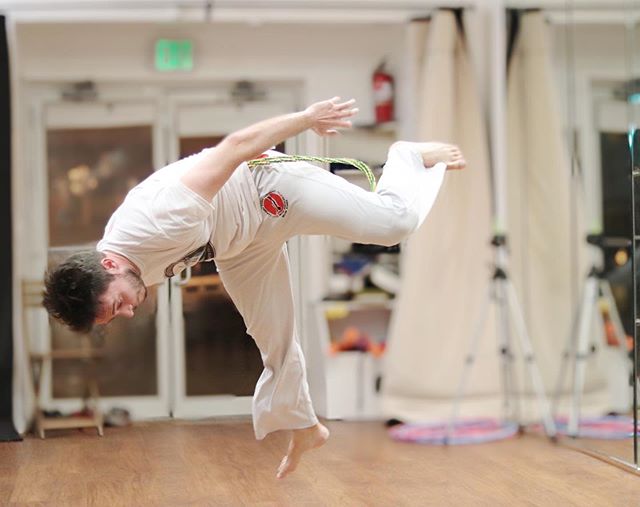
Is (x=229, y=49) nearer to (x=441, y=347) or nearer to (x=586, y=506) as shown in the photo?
(x=441, y=347)

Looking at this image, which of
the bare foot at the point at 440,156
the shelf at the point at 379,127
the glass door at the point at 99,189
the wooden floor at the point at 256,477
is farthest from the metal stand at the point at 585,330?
the glass door at the point at 99,189

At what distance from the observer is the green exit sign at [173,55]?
4.62 m

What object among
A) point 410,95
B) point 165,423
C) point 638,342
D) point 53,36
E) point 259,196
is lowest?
point 165,423

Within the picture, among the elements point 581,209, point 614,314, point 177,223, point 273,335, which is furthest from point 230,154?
point 581,209

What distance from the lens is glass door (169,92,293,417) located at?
304 cm

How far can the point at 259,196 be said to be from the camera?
8.29 ft

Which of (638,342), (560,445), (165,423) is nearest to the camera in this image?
(165,423)

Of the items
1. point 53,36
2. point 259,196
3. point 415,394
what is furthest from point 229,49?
point 259,196

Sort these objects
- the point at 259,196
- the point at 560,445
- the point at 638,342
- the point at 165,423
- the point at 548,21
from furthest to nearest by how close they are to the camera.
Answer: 1. the point at 548,21
2. the point at 560,445
3. the point at 638,342
4. the point at 165,423
5. the point at 259,196

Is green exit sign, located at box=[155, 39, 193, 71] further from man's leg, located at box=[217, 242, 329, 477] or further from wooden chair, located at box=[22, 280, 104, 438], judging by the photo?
man's leg, located at box=[217, 242, 329, 477]

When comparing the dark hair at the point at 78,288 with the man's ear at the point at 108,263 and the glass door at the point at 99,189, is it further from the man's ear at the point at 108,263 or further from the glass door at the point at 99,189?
the glass door at the point at 99,189

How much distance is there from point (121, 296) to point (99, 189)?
2.55 m

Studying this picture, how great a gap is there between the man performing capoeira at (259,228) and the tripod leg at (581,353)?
181 cm

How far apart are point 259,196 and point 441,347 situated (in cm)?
245
